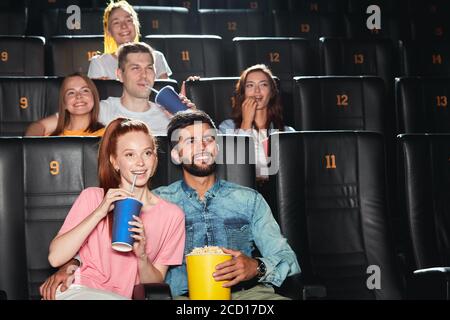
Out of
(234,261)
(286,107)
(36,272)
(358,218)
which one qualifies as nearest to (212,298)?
(234,261)

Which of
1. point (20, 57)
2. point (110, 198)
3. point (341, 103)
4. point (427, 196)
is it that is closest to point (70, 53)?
point (20, 57)

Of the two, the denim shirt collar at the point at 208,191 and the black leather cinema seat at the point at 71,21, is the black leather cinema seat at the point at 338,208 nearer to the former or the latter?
the denim shirt collar at the point at 208,191

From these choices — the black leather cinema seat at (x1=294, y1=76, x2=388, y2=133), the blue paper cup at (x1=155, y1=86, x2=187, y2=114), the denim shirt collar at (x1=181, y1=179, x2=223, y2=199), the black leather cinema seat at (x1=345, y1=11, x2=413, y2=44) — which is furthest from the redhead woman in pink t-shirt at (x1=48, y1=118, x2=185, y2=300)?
the black leather cinema seat at (x1=345, y1=11, x2=413, y2=44)

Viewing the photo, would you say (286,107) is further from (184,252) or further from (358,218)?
(184,252)

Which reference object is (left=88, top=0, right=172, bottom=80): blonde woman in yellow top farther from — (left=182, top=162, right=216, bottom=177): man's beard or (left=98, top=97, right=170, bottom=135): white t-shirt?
(left=182, top=162, right=216, bottom=177): man's beard

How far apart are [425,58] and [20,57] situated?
1687 mm

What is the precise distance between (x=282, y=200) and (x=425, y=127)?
1.02m

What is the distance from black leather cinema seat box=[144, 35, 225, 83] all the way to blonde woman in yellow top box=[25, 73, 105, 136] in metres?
0.91

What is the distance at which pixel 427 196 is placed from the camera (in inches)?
88.9

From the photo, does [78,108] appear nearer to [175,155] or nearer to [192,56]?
[175,155]

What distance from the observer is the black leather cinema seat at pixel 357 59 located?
3557mm

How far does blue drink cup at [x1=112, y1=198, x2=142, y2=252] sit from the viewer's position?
1585 millimetres

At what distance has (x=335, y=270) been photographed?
217 centimetres
